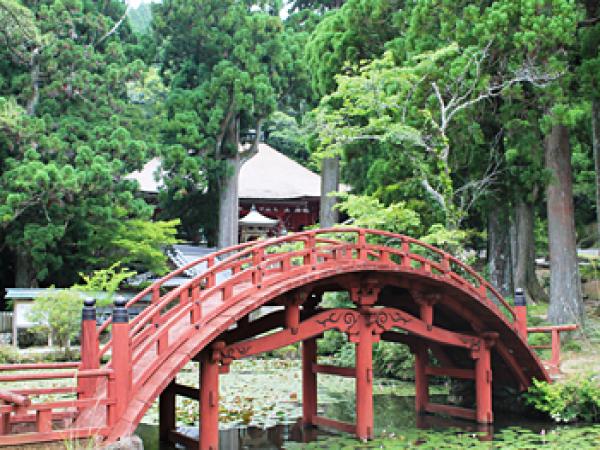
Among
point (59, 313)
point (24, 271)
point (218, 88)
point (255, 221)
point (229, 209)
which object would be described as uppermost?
point (218, 88)

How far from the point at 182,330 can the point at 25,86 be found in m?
17.4

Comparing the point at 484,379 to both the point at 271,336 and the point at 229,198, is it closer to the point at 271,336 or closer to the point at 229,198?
the point at 271,336

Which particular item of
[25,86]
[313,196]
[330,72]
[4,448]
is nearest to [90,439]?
[4,448]

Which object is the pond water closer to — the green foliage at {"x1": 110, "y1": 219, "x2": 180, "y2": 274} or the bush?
the bush

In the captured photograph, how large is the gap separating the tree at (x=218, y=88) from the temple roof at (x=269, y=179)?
1.68m

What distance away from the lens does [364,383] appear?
12.0 metres

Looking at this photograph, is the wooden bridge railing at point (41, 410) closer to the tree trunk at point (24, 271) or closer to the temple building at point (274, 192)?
the tree trunk at point (24, 271)

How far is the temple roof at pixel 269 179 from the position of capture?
30.6m

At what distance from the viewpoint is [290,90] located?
3086 cm

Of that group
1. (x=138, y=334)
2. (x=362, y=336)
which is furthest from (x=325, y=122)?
(x=138, y=334)

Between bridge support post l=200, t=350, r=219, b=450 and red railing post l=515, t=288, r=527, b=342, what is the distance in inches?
251

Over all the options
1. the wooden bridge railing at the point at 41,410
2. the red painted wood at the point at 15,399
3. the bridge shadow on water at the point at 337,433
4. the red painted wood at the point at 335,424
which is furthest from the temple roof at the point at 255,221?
the red painted wood at the point at 15,399

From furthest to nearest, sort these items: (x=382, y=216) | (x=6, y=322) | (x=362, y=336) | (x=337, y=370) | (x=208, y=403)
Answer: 1. (x=6, y=322)
2. (x=382, y=216)
3. (x=337, y=370)
4. (x=362, y=336)
5. (x=208, y=403)

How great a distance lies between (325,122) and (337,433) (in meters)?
10.7
